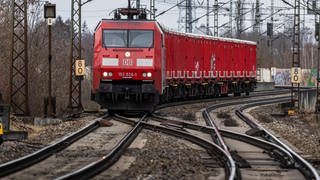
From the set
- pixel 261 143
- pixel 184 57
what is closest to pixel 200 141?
pixel 261 143

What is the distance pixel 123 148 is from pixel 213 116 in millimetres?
12746

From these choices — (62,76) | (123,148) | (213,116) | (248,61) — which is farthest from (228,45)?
(123,148)

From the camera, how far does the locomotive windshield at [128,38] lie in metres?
26.0

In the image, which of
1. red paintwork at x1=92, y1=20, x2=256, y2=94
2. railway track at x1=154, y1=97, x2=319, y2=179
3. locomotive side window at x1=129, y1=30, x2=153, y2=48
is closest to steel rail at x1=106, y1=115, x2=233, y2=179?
railway track at x1=154, y1=97, x2=319, y2=179

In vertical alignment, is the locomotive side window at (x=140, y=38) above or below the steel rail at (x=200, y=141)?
above

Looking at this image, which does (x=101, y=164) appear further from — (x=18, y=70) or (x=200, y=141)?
(x=18, y=70)

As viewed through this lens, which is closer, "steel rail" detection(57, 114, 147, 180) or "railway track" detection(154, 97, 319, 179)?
"steel rail" detection(57, 114, 147, 180)

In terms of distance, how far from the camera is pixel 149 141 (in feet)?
55.9

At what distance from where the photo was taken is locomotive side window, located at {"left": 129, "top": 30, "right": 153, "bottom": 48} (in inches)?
1024

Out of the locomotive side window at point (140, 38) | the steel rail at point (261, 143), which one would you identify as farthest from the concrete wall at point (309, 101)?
the steel rail at point (261, 143)

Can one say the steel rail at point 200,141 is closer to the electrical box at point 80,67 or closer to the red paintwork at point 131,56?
the red paintwork at point 131,56

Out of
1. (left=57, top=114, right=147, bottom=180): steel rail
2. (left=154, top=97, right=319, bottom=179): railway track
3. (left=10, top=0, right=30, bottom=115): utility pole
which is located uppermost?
(left=10, top=0, right=30, bottom=115): utility pole

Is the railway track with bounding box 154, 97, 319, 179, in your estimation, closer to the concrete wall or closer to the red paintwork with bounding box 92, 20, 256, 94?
the red paintwork with bounding box 92, 20, 256, 94

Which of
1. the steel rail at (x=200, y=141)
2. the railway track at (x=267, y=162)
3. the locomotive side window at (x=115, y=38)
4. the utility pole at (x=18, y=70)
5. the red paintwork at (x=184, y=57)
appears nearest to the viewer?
the railway track at (x=267, y=162)
